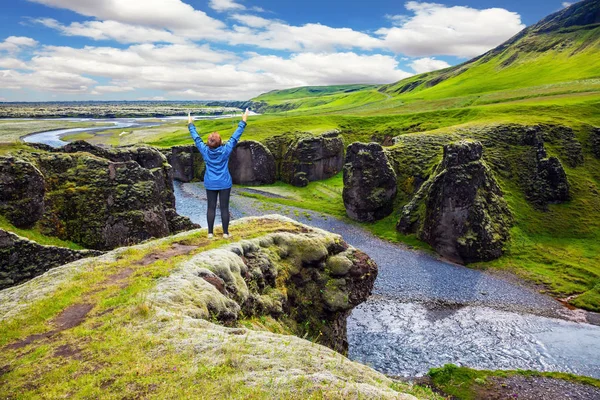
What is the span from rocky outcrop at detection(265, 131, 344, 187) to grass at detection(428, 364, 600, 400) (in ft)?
275

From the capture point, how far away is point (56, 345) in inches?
457

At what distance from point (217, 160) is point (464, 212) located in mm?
55052

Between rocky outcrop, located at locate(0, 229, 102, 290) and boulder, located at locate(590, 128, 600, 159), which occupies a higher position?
boulder, located at locate(590, 128, 600, 159)

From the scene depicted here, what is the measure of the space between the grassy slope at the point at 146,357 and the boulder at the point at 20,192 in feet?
53.0

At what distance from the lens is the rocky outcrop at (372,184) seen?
81812 mm

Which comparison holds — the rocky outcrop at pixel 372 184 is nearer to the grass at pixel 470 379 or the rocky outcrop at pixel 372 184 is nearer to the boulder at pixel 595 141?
the boulder at pixel 595 141

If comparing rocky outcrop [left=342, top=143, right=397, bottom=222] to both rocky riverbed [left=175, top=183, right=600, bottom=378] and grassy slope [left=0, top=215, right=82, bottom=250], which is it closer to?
rocky riverbed [left=175, top=183, right=600, bottom=378]

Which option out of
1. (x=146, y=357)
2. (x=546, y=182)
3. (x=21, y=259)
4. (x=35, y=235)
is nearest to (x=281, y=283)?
(x=146, y=357)

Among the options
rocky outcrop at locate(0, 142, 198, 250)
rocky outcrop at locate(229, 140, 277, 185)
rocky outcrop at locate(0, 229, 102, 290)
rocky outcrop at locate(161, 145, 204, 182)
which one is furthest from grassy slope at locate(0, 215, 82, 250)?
rocky outcrop at locate(161, 145, 204, 182)

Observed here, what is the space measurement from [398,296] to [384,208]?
33.3m

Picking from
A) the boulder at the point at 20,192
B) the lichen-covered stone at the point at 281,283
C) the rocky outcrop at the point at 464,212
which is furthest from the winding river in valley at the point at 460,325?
the boulder at the point at 20,192

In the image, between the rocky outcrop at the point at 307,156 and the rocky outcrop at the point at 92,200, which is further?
the rocky outcrop at the point at 307,156

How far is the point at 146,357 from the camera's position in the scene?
1070 cm

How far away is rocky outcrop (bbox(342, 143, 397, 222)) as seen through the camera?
8181 cm
